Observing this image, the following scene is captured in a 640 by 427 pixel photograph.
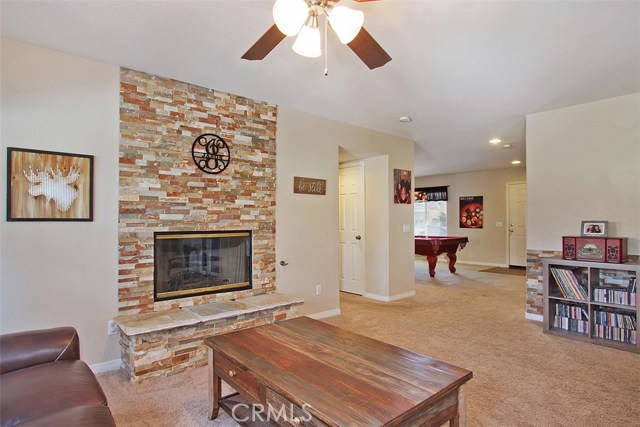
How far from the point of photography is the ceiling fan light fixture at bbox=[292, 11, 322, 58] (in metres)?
1.79

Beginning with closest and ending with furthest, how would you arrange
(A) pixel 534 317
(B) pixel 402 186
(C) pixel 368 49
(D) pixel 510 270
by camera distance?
1. (C) pixel 368 49
2. (A) pixel 534 317
3. (B) pixel 402 186
4. (D) pixel 510 270

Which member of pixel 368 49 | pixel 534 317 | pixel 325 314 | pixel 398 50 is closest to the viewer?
pixel 368 49

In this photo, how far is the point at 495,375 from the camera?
263cm

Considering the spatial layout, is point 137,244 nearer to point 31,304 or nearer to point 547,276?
point 31,304

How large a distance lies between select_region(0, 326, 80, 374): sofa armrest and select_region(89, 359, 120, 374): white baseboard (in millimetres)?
951

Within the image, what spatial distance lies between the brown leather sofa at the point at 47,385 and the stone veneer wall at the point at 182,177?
985 millimetres

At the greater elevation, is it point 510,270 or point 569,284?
point 569,284

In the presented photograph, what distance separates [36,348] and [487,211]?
29.1ft

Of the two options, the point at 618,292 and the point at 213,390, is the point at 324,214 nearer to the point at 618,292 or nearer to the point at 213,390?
the point at 213,390

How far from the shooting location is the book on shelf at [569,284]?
3482mm

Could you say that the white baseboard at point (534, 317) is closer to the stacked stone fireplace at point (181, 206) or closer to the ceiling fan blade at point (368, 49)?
the stacked stone fireplace at point (181, 206)

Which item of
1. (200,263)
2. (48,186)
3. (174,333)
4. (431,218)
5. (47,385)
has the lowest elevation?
(174,333)

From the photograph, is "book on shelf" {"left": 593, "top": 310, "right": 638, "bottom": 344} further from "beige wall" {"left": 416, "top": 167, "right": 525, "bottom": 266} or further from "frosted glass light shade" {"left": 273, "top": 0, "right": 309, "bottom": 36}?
"beige wall" {"left": 416, "top": 167, "right": 525, "bottom": 266}

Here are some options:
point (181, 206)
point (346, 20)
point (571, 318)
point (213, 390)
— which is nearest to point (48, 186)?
point (181, 206)
